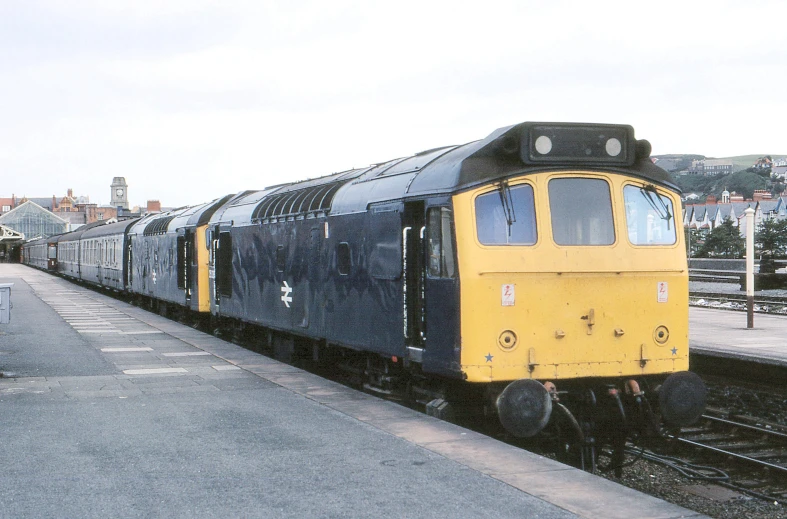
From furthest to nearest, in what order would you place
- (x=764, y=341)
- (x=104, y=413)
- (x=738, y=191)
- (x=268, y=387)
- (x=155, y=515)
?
(x=738, y=191), (x=764, y=341), (x=268, y=387), (x=104, y=413), (x=155, y=515)

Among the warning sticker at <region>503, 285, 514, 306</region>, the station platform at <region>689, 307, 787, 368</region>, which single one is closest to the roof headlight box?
the warning sticker at <region>503, 285, 514, 306</region>

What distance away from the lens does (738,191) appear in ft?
589

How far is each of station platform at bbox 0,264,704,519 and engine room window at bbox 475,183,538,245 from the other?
1.78 metres

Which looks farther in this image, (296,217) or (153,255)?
(153,255)

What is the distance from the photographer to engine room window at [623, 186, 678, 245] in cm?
872

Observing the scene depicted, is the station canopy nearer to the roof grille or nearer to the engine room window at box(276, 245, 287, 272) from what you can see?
the roof grille

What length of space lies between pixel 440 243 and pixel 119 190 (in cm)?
17133

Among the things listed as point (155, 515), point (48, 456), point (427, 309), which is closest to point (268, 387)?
point (427, 309)

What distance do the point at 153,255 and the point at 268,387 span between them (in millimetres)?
16694

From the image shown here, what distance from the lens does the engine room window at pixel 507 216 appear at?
819 centimetres

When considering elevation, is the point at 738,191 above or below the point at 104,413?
above

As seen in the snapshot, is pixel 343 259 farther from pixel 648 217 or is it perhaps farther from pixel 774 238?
pixel 774 238

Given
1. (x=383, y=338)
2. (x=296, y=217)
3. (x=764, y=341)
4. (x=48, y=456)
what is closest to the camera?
(x=48, y=456)

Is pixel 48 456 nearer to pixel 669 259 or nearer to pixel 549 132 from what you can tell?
pixel 549 132
